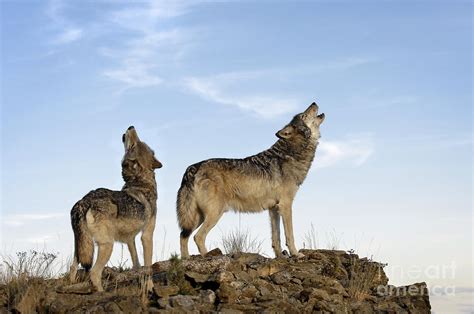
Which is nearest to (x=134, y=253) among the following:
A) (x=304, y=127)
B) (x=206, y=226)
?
(x=206, y=226)

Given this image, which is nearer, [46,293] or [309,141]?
[46,293]

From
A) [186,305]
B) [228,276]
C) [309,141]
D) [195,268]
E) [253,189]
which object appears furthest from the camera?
[309,141]

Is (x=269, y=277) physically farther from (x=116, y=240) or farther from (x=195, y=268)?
(x=116, y=240)

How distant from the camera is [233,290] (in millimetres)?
12172

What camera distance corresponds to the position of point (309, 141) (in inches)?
656

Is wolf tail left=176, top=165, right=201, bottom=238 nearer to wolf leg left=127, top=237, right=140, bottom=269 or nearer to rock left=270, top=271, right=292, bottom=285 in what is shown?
wolf leg left=127, top=237, right=140, bottom=269

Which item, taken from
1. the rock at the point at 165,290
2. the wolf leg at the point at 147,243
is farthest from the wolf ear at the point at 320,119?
the rock at the point at 165,290

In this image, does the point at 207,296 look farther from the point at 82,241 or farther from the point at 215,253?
the point at 215,253

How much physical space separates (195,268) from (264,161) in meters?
3.74

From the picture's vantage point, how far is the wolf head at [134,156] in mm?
13773

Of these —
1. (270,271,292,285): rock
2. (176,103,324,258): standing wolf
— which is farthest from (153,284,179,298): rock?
(176,103,324,258): standing wolf

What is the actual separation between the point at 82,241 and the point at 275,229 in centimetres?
508

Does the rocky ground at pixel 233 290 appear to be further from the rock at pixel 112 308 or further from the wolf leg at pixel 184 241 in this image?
the wolf leg at pixel 184 241

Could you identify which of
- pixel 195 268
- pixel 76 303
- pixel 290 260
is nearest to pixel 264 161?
pixel 290 260
